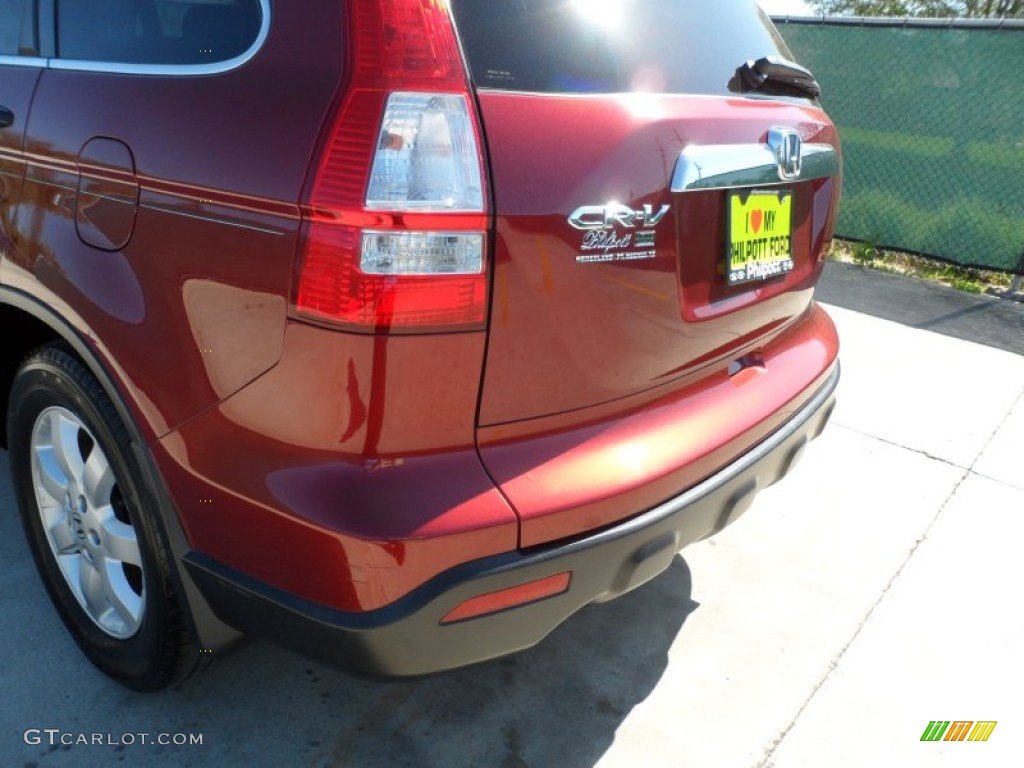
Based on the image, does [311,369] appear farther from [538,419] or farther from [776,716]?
[776,716]

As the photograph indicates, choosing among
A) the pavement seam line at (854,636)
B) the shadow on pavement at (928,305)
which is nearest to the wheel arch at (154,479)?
the pavement seam line at (854,636)

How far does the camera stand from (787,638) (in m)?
2.47

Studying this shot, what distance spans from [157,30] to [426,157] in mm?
769

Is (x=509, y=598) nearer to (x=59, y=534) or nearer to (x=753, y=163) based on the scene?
(x=753, y=163)

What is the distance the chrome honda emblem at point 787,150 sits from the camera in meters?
1.93

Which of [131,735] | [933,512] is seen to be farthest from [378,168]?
[933,512]

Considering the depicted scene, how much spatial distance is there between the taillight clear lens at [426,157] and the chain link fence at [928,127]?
20.2 ft

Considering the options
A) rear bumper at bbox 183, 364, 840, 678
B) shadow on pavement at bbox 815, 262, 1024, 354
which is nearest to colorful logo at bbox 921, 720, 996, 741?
rear bumper at bbox 183, 364, 840, 678

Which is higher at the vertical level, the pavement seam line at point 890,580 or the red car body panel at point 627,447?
the red car body panel at point 627,447

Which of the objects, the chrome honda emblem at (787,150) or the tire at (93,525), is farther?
the chrome honda emblem at (787,150)

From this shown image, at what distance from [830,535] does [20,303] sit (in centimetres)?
259

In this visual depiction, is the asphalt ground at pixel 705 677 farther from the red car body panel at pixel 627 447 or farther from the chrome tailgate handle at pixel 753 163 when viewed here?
the chrome tailgate handle at pixel 753 163

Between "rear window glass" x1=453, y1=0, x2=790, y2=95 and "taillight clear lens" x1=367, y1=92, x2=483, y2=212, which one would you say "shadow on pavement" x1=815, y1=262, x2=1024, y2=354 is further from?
"taillight clear lens" x1=367, y1=92, x2=483, y2=212

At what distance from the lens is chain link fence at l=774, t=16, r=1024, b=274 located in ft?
20.6
